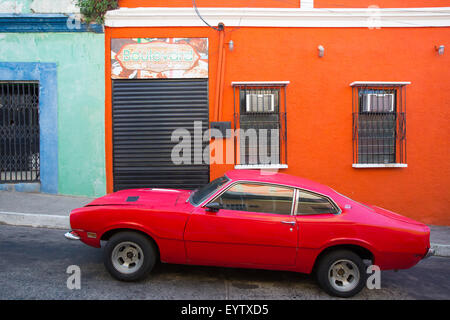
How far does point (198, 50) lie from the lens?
7402 mm

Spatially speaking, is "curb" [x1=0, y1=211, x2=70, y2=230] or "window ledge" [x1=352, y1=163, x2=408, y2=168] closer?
"curb" [x1=0, y1=211, x2=70, y2=230]

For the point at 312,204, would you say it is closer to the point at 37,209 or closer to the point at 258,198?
the point at 258,198

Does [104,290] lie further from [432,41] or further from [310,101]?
[432,41]

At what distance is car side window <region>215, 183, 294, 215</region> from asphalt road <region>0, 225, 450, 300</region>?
1.00 meters

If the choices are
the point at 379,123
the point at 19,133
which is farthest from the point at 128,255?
the point at 379,123

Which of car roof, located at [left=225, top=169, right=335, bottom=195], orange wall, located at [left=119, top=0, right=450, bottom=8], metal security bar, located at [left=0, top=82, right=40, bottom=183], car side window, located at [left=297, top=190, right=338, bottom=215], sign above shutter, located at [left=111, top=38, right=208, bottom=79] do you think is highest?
orange wall, located at [left=119, top=0, right=450, bottom=8]

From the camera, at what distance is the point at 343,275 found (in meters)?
3.62

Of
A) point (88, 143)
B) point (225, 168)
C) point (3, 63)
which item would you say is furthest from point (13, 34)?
point (225, 168)

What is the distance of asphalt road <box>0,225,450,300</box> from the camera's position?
3438mm

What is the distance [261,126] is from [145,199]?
14.0ft

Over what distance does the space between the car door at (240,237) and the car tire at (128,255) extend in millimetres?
474

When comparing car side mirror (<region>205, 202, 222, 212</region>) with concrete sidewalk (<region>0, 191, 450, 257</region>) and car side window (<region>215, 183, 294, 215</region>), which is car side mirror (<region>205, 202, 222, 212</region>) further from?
concrete sidewalk (<region>0, 191, 450, 257</region>)

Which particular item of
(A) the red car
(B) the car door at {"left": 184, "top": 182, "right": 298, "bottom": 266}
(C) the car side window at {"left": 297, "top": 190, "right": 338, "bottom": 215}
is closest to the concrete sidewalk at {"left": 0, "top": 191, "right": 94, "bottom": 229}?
(A) the red car

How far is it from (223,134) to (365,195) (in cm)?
386
